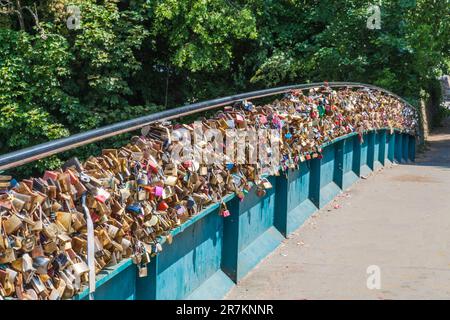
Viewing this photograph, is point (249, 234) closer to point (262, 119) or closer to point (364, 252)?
point (262, 119)

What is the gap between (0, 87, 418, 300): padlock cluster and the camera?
340cm

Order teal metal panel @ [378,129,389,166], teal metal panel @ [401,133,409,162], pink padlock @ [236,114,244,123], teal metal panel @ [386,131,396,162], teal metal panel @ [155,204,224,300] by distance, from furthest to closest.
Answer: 1. teal metal panel @ [401,133,409,162]
2. teal metal panel @ [386,131,396,162]
3. teal metal panel @ [378,129,389,166]
4. pink padlock @ [236,114,244,123]
5. teal metal panel @ [155,204,224,300]

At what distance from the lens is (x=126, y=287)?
14.8 ft

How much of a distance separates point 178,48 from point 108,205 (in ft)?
A: 67.9

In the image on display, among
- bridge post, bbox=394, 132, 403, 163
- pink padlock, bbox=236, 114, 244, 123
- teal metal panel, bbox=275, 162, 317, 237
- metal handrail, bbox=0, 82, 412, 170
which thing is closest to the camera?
metal handrail, bbox=0, 82, 412, 170

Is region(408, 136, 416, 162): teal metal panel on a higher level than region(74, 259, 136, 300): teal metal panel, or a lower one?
lower

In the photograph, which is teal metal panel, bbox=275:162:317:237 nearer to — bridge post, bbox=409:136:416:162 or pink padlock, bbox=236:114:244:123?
pink padlock, bbox=236:114:244:123

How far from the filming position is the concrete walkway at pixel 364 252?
618 cm

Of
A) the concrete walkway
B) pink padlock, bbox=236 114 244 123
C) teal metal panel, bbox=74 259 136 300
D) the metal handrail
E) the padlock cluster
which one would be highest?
the metal handrail

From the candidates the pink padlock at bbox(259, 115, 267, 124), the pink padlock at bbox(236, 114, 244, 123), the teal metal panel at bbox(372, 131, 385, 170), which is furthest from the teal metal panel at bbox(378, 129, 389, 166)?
the pink padlock at bbox(236, 114, 244, 123)

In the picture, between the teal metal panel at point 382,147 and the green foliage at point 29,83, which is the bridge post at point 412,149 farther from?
the green foliage at point 29,83

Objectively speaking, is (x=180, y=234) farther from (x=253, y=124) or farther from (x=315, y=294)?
(x=253, y=124)

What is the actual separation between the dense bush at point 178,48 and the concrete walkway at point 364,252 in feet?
40.3

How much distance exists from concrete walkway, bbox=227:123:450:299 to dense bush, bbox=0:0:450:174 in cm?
1230
